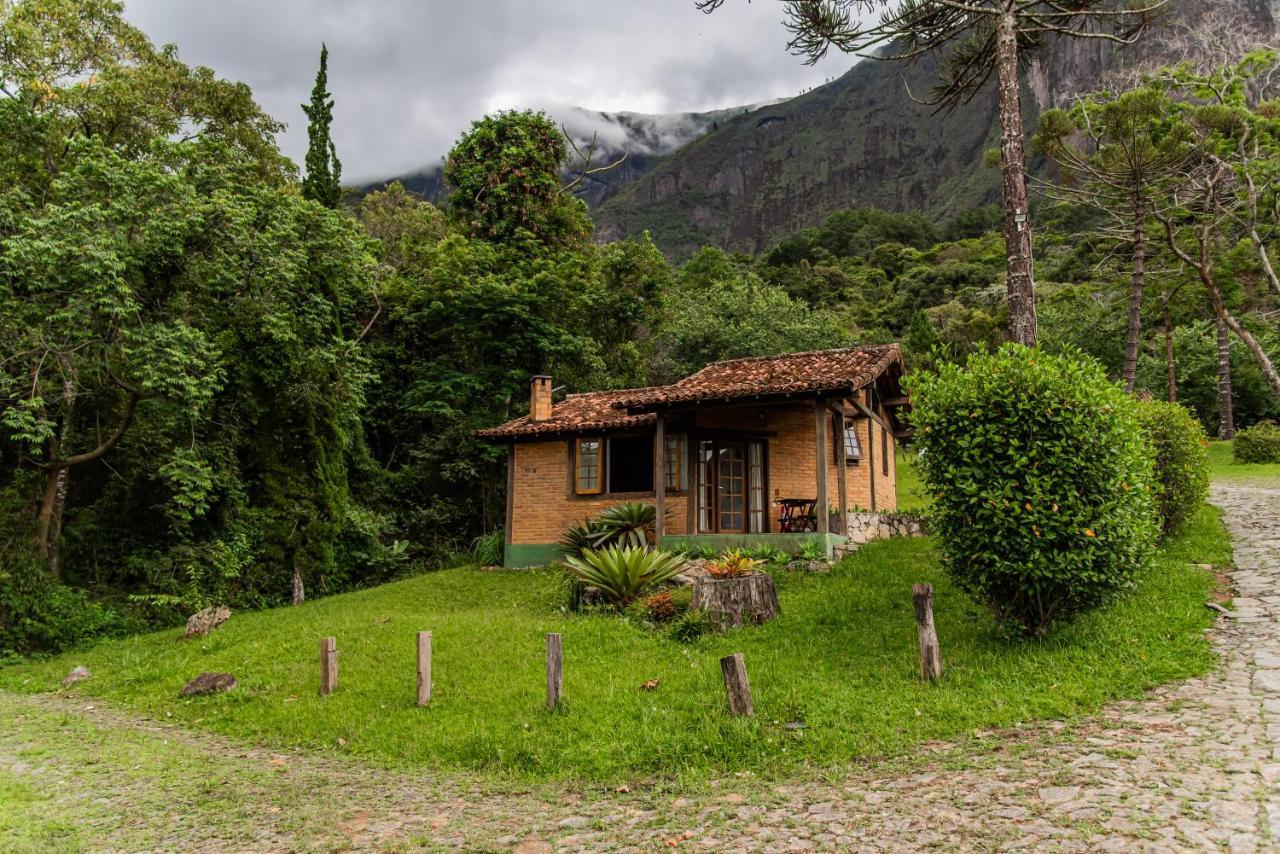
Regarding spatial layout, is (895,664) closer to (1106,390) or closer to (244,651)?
(1106,390)

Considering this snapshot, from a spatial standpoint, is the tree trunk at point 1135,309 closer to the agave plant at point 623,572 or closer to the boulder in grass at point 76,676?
the agave plant at point 623,572

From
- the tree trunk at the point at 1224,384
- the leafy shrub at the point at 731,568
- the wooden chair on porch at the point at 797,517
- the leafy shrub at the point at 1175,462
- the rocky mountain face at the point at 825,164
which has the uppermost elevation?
the rocky mountain face at the point at 825,164

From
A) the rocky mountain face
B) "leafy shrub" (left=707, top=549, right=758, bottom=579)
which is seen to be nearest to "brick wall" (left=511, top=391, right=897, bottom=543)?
"leafy shrub" (left=707, top=549, right=758, bottom=579)

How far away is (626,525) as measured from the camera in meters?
16.5

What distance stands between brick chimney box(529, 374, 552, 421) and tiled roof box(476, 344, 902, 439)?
223mm

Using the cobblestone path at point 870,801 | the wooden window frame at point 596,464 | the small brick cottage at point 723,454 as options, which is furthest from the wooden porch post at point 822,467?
the cobblestone path at point 870,801

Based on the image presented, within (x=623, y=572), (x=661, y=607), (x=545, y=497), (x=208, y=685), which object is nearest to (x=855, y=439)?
(x=545, y=497)

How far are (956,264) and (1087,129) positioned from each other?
131ft

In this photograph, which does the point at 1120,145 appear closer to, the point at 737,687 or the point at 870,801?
the point at 737,687

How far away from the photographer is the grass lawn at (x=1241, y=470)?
21.2 metres

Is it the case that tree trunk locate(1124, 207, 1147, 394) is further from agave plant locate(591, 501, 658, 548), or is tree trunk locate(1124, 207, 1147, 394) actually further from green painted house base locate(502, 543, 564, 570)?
green painted house base locate(502, 543, 564, 570)

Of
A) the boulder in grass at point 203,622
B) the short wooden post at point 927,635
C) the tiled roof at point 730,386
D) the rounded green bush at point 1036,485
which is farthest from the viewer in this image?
the boulder in grass at point 203,622

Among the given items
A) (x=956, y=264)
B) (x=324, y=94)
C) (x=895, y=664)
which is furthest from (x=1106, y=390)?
(x=956, y=264)

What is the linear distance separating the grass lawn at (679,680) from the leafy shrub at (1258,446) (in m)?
15.7
